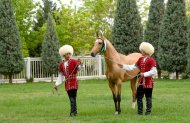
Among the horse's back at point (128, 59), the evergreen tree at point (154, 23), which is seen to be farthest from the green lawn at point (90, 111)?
the evergreen tree at point (154, 23)

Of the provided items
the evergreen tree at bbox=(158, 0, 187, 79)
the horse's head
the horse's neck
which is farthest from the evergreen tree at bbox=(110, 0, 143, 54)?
the horse's head

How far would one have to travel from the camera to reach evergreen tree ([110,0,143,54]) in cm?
2941

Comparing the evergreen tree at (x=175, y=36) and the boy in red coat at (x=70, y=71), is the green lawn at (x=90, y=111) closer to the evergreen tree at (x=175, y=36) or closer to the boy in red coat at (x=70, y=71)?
the boy in red coat at (x=70, y=71)

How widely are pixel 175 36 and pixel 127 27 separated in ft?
11.4

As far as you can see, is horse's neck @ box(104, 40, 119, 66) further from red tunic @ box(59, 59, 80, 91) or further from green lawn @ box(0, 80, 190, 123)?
green lawn @ box(0, 80, 190, 123)

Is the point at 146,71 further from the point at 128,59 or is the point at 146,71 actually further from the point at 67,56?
the point at 67,56

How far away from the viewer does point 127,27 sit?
96.7ft

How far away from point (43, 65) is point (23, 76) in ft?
5.16

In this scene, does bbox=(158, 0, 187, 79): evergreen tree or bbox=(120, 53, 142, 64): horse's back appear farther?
bbox=(158, 0, 187, 79): evergreen tree

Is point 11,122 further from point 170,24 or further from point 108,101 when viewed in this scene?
point 170,24

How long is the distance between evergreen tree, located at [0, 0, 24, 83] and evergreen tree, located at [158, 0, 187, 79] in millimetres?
9521

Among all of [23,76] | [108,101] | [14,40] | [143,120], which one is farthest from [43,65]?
[143,120]

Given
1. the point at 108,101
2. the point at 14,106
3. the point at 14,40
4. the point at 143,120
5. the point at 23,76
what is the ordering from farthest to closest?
1. the point at 23,76
2. the point at 14,40
3. the point at 108,101
4. the point at 14,106
5. the point at 143,120

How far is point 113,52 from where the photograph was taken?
39.0 feet
